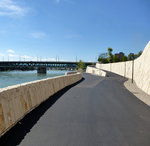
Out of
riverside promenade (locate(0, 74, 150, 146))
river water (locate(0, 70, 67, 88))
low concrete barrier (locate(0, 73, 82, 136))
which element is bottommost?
river water (locate(0, 70, 67, 88))

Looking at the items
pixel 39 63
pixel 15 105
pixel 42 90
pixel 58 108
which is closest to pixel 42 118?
pixel 15 105

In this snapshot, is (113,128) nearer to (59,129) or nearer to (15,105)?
(59,129)

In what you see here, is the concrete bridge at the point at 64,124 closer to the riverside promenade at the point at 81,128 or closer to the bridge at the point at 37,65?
the riverside promenade at the point at 81,128

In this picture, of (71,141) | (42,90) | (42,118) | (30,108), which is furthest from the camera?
(42,90)

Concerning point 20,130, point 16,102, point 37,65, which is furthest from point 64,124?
point 37,65

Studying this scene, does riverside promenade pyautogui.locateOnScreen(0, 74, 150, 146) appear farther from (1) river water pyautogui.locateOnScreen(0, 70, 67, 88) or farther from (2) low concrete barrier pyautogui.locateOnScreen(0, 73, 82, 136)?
(1) river water pyautogui.locateOnScreen(0, 70, 67, 88)

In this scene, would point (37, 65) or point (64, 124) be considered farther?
→ point (37, 65)

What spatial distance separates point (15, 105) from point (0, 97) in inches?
46.7

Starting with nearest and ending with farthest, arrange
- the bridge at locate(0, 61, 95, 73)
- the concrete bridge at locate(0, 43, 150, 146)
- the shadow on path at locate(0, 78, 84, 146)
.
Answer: the shadow on path at locate(0, 78, 84, 146) < the concrete bridge at locate(0, 43, 150, 146) < the bridge at locate(0, 61, 95, 73)

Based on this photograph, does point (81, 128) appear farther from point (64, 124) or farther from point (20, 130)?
point (20, 130)

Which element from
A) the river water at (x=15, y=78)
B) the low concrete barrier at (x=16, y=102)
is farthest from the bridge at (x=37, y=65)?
the low concrete barrier at (x=16, y=102)

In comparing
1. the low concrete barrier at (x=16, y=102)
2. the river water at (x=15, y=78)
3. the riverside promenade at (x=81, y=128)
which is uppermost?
the low concrete barrier at (x=16, y=102)

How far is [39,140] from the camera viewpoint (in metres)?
5.79

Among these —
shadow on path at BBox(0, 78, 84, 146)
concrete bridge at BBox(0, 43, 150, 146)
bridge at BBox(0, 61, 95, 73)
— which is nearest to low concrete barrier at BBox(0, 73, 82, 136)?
concrete bridge at BBox(0, 43, 150, 146)
